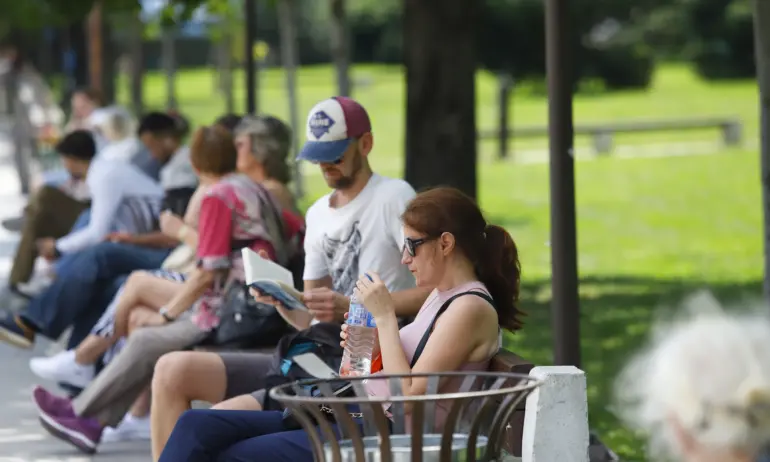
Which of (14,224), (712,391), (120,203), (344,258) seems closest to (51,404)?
(344,258)

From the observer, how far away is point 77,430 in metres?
7.91

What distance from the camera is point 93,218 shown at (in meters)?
10.5

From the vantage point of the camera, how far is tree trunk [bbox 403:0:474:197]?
11.9 metres

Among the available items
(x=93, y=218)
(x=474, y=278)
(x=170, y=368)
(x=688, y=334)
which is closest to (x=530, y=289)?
(x=93, y=218)

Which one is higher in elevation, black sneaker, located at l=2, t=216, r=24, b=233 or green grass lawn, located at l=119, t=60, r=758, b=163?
black sneaker, located at l=2, t=216, r=24, b=233

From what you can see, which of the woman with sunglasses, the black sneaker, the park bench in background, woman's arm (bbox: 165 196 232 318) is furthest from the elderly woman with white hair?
the park bench in background

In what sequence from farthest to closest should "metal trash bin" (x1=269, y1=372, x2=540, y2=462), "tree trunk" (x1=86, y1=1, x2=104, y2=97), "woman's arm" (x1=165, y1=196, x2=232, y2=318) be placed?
"tree trunk" (x1=86, y1=1, x2=104, y2=97), "woman's arm" (x1=165, y1=196, x2=232, y2=318), "metal trash bin" (x1=269, y1=372, x2=540, y2=462)

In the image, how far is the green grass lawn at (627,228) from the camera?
11.7 m

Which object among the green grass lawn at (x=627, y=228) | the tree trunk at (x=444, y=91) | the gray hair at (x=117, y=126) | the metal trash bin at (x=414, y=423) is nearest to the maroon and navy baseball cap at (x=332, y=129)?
the metal trash bin at (x=414, y=423)

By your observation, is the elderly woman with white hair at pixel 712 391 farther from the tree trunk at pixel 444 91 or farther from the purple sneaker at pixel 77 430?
the tree trunk at pixel 444 91

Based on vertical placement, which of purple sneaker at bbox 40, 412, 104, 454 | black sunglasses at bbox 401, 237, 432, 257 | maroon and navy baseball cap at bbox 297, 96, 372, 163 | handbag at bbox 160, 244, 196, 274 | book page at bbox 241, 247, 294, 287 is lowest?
purple sneaker at bbox 40, 412, 104, 454

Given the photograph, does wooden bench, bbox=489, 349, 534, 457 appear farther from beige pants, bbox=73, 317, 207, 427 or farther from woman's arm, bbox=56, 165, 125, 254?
woman's arm, bbox=56, 165, 125, 254

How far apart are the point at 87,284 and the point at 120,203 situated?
96cm

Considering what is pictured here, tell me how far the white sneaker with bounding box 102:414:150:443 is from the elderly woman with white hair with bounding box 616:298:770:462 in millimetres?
5731
